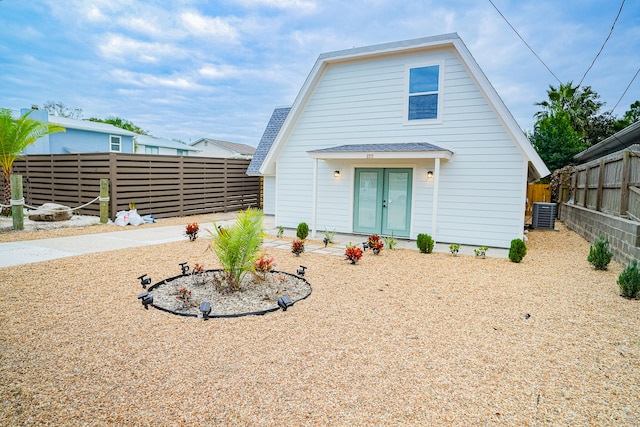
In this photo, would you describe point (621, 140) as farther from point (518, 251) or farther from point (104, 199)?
point (104, 199)

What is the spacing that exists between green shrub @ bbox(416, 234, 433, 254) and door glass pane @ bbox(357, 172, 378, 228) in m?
2.23

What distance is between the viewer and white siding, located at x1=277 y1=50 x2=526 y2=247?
337 inches

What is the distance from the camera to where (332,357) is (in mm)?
3135

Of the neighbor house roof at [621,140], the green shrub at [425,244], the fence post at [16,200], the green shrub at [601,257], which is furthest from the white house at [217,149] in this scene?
the green shrub at [601,257]

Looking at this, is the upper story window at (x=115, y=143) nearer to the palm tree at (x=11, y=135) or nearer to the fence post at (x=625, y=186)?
the palm tree at (x=11, y=135)

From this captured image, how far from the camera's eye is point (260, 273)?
5496 mm

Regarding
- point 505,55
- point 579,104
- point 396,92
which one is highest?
point 579,104

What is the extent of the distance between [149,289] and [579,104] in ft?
121

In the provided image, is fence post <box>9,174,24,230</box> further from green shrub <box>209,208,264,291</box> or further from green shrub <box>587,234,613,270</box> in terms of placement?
green shrub <box>587,234,613,270</box>

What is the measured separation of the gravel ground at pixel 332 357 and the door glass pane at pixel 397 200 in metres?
4.33

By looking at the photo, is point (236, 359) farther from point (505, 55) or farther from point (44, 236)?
point (505, 55)

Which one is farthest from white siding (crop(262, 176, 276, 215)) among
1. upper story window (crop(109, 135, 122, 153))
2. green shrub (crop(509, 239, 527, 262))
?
upper story window (crop(109, 135, 122, 153))

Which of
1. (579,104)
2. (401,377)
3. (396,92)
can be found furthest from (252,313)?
(579,104)

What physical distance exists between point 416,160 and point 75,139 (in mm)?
20967
